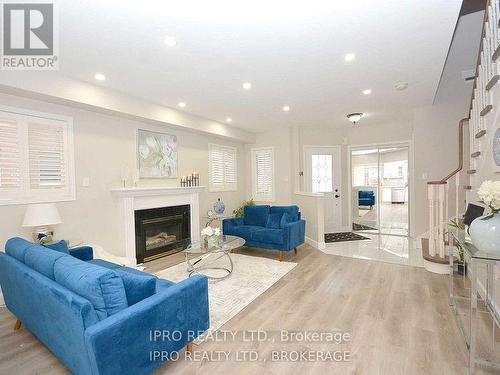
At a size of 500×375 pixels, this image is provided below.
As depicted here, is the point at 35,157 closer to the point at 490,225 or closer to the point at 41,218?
the point at 41,218

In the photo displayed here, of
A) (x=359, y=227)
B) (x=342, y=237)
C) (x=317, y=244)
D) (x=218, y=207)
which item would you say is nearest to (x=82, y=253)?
(x=218, y=207)

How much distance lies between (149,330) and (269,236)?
299cm

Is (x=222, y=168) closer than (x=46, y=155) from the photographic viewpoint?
No

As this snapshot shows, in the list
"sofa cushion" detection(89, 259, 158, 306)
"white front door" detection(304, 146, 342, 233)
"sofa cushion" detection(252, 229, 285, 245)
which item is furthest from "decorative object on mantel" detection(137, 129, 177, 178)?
"white front door" detection(304, 146, 342, 233)

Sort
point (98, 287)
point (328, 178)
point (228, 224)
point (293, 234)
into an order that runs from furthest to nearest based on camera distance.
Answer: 1. point (328, 178)
2. point (228, 224)
3. point (293, 234)
4. point (98, 287)

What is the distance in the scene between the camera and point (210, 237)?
143 inches

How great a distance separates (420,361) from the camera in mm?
1873

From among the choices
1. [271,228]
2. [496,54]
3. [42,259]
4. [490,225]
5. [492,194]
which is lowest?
[271,228]

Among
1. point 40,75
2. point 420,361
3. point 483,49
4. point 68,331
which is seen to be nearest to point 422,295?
point 420,361

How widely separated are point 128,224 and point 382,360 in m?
3.80

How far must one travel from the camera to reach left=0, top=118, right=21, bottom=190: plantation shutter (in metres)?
2.95

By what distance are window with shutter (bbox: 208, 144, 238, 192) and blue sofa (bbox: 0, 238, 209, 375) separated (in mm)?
4136

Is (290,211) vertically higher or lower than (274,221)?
higher

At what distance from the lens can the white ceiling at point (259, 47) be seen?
206 centimetres
